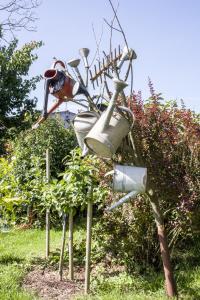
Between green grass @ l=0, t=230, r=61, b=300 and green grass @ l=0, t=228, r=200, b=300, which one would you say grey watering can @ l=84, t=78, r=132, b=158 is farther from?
green grass @ l=0, t=230, r=61, b=300

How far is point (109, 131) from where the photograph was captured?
8.02 feet

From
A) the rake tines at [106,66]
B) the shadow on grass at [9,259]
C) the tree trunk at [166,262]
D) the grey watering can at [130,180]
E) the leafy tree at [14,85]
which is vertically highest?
the leafy tree at [14,85]

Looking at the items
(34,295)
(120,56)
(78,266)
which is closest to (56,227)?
(78,266)

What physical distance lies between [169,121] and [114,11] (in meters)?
1.17

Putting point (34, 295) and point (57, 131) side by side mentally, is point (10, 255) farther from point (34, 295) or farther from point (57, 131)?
point (57, 131)

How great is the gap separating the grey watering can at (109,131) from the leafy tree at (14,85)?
25.5 ft

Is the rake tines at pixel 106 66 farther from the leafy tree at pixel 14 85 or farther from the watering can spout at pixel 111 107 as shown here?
the leafy tree at pixel 14 85

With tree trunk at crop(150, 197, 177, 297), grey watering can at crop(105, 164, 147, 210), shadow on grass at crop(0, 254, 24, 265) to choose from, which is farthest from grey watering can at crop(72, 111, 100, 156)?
shadow on grass at crop(0, 254, 24, 265)

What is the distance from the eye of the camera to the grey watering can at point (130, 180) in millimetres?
2539

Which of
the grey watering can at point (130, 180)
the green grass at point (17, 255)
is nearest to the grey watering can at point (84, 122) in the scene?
the grey watering can at point (130, 180)

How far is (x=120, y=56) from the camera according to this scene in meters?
3.06

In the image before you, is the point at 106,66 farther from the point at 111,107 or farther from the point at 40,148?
the point at 40,148

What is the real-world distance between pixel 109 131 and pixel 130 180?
36 cm

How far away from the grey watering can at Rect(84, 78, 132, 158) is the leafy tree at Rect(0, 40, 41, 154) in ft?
25.5
